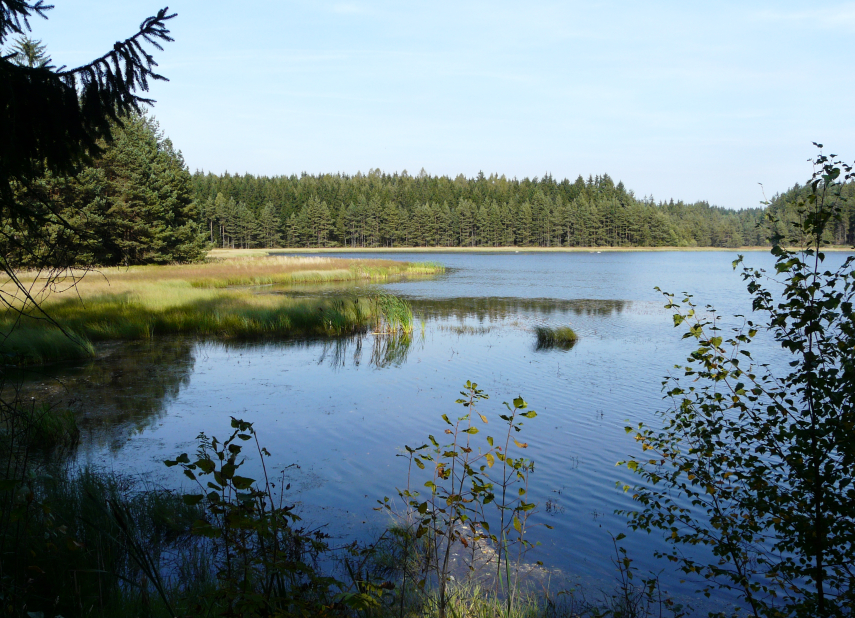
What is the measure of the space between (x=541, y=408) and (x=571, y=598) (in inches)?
239

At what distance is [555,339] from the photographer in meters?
17.5

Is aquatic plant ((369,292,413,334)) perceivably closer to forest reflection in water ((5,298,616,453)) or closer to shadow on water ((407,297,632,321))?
forest reflection in water ((5,298,616,453))

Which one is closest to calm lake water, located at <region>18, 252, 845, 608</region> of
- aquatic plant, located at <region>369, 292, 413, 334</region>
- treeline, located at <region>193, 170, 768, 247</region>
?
aquatic plant, located at <region>369, 292, 413, 334</region>

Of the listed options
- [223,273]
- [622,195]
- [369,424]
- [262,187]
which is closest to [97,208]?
[223,273]

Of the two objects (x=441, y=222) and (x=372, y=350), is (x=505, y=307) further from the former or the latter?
(x=441, y=222)

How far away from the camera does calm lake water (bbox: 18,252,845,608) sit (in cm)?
654

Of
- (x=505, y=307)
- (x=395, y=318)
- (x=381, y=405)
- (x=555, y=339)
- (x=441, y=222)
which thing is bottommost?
(x=381, y=405)

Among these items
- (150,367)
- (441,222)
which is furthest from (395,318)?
(441,222)

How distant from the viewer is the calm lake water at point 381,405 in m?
6.54

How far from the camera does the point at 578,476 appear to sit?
7.48m

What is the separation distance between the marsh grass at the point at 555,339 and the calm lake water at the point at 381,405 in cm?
36

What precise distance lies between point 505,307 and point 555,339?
9181 mm

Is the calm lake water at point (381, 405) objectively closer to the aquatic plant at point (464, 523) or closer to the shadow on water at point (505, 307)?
the aquatic plant at point (464, 523)

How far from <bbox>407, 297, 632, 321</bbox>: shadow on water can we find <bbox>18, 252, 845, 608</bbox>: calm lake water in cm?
285
